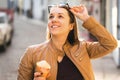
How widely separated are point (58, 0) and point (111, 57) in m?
12.7

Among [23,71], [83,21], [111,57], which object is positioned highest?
[83,21]

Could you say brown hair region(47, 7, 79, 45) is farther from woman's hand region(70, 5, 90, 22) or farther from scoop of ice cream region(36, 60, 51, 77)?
scoop of ice cream region(36, 60, 51, 77)

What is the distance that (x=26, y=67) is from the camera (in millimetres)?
3436

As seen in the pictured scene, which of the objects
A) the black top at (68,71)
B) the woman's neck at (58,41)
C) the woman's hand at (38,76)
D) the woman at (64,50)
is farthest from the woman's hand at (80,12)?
the woman's hand at (38,76)

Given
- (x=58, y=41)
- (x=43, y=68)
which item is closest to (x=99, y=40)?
(x=58, y=41)

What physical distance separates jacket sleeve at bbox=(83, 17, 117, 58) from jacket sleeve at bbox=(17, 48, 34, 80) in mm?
497

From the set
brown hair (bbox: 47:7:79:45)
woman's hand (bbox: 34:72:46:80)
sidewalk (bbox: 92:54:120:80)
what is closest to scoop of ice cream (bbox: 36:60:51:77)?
woman's hand (bbox: 34:72:46:80)

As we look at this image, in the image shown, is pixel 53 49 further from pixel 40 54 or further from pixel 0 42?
pixel 0 42

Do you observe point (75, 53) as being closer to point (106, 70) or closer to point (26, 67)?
point (26, 67)

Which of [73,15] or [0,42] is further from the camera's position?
[0,42]

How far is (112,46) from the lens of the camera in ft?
11.7

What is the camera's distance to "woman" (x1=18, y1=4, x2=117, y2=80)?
3402mm

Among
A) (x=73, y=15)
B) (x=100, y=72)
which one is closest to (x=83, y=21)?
(x=73, y=15)

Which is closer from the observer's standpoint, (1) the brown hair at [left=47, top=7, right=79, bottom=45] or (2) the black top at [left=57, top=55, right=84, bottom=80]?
(2) the black top at [left=57, top=55, right=84, bottom=80]
